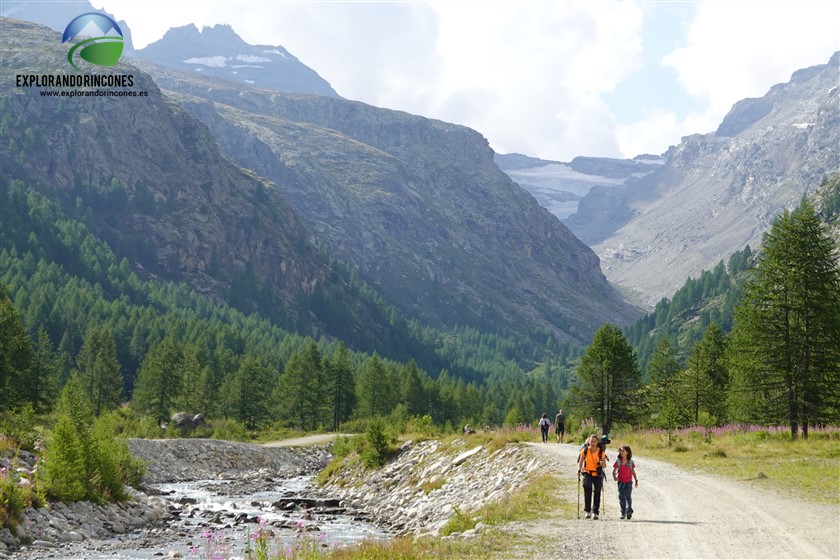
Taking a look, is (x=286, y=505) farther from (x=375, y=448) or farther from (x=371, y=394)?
(x=371, y=394)

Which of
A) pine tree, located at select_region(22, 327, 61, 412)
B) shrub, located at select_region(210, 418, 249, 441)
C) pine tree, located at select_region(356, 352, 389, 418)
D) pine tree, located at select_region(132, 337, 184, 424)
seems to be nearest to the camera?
pine tree, located at select_region(22, 327, 61, 412)

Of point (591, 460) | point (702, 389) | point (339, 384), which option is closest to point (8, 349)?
point (591, 460)

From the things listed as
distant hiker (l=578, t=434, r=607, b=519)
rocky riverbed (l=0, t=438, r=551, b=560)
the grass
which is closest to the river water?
rocky riverbed (l=0, t=438, r=551, b=560)

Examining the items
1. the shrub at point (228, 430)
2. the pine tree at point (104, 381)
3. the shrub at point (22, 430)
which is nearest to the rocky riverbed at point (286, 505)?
the shrub at point (22, 430)

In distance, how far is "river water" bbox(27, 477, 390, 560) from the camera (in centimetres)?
2644

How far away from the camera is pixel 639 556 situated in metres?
15.6

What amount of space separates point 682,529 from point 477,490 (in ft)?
56.9

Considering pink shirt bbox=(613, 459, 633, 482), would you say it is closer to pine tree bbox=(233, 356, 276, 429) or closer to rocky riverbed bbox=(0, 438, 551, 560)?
rocky riverbed bbox=(0, 438, 551, 560)

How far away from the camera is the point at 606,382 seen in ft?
188

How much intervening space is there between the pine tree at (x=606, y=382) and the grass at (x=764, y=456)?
32.8 feet

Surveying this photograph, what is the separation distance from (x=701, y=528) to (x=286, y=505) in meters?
29.0

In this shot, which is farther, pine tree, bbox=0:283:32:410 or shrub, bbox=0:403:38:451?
pine tree, bbox=0:283:32:410

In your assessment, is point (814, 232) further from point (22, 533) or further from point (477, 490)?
point (22, 533)

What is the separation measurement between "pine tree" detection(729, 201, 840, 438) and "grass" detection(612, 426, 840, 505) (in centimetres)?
186
